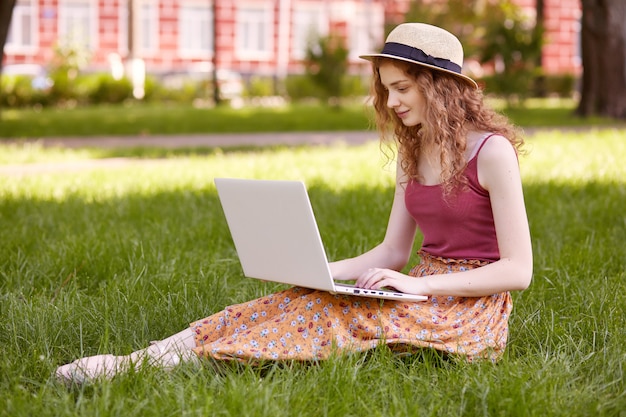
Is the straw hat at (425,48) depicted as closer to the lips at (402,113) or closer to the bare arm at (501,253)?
the lips at (402,113)

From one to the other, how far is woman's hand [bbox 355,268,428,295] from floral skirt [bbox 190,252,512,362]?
52mm

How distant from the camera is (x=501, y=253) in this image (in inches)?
121

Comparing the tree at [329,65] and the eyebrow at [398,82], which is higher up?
the eyebrow at [398,82]

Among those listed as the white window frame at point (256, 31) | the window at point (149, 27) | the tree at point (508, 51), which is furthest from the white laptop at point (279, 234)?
the white window frame at point (256, 31)

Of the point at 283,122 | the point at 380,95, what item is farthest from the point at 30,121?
the point at 380,95

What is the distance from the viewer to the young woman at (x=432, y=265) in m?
2.98

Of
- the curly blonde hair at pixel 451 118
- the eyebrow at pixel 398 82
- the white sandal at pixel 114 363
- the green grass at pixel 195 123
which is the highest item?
the eyebrow at pixel 398 82

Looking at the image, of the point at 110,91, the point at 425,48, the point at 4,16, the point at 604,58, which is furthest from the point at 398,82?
the point at 110,91

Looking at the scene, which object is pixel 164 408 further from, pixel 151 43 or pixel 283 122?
pixel 151 43

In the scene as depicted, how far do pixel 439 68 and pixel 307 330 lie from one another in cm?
91

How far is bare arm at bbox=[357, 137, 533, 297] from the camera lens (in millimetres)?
3031

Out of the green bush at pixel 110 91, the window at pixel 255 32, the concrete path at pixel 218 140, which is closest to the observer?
the concrete path at pixel 218 140

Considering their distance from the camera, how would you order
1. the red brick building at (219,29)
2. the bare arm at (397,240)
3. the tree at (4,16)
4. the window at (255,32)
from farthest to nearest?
the window at (255,32), the red brick building at (219,29), the tree at (4,16), the bare arm at (397,240)

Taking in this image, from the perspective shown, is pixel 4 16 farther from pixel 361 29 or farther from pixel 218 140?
pixel 361 29
